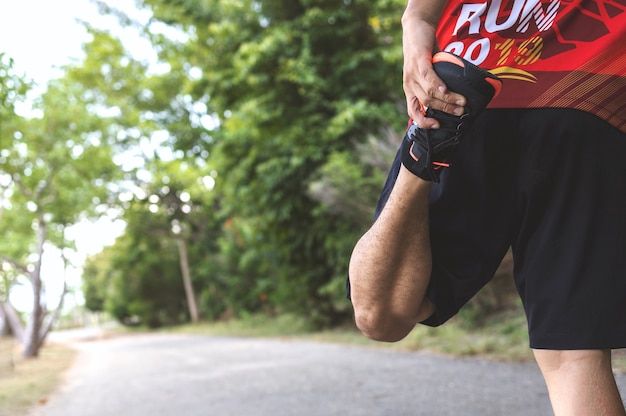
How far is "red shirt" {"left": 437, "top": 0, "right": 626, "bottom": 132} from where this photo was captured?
1262mm

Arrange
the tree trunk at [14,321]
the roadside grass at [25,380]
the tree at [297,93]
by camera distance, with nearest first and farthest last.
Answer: the roadside grass at [25,380], the tree at [297,93], the tree trunk at [14,321]

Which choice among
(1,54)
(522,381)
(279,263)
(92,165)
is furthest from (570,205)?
(92,165)

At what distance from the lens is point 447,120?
1.17 metres

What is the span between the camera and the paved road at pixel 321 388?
407 cm

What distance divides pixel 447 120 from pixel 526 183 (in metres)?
0.28

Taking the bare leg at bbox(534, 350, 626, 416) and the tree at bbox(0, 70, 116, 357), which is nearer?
the bare leg at bbox(534, 350, 626, 416)

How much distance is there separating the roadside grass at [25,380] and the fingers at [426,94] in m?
6.15

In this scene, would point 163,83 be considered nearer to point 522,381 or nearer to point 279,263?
point 279,263

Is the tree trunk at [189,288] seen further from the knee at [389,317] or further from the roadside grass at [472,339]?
the knee at [389,317]

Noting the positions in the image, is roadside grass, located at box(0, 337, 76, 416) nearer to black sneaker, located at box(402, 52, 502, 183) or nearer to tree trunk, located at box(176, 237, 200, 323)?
black sneaker, located at box(402, 52, 502, 183)

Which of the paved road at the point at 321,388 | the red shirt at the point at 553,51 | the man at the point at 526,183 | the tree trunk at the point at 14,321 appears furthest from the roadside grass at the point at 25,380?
the red shirt at the point at 553,51

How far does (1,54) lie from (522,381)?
15.7ft

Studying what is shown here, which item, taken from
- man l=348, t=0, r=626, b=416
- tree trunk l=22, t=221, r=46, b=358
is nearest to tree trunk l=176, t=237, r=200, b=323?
tree trunk l=22, t=221, r=46, b=358

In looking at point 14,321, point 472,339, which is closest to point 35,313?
point 14,321
